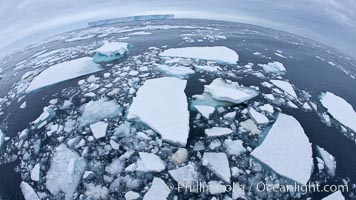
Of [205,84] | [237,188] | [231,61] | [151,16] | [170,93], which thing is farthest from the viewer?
[151,16]

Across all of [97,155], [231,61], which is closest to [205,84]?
[231,61]

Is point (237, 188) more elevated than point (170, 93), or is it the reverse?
point (170, 93)

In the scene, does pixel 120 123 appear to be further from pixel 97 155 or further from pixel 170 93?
pixel 170 93

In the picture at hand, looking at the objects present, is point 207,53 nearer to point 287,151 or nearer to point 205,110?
point 205,110

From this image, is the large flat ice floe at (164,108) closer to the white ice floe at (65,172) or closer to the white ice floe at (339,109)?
the white ice floe at (65,172)

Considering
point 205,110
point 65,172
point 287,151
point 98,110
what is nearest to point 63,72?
point 98,110

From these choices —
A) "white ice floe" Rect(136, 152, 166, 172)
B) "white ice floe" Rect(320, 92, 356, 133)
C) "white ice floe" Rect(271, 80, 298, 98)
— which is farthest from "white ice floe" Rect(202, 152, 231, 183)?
→ "white ice floe" Rect(320, 92, 356, 133)

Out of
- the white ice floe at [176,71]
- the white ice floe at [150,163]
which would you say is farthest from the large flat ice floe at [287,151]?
the white ice floe at [176,71]
